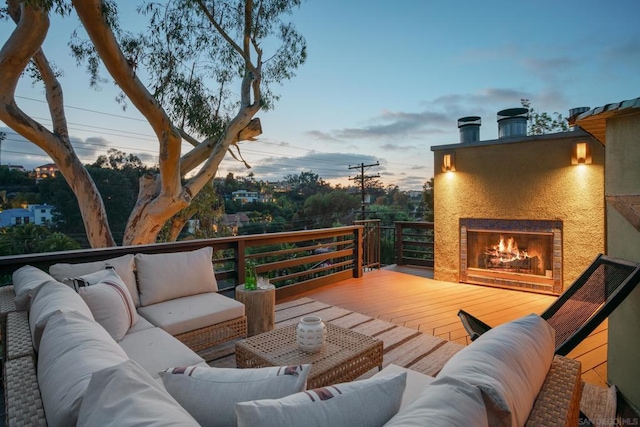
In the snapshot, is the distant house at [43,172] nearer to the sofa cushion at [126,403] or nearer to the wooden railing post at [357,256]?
the wooden railing post at [357,256]

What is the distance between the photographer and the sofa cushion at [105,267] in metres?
2.41

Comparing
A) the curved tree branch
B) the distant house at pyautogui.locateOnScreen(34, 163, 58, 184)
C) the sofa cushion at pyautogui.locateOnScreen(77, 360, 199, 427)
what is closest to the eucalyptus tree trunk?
the curved tree branch

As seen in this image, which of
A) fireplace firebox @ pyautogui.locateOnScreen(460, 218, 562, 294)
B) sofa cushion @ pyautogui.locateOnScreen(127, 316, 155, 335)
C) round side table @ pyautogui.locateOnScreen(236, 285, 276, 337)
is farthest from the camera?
fireplace firebox @ pyautogui.locateOnScreen(460, 218, 562, 294)

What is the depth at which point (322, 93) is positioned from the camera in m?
7.61

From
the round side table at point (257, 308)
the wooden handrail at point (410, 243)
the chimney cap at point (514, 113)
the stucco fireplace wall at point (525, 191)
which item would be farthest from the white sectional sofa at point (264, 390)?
the wooden handrail at point (410, 243)

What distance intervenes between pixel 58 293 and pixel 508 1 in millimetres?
6177

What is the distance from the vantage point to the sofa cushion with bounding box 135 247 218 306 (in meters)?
2.69

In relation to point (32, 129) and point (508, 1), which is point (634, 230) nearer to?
point (508, 1)

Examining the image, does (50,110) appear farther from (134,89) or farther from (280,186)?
(280,186)

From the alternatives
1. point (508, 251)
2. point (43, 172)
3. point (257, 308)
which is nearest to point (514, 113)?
point (508, 251)

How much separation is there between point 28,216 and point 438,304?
9.48 meters

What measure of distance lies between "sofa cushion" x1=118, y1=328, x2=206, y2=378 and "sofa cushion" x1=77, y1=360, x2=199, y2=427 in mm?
961

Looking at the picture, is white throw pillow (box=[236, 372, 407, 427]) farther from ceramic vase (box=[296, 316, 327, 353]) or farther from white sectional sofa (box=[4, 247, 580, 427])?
ceramic vase (box=[296, 316, 327, 353])

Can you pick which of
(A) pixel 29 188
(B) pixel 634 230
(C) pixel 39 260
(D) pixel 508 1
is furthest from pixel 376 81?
(A) pixel 29 188
